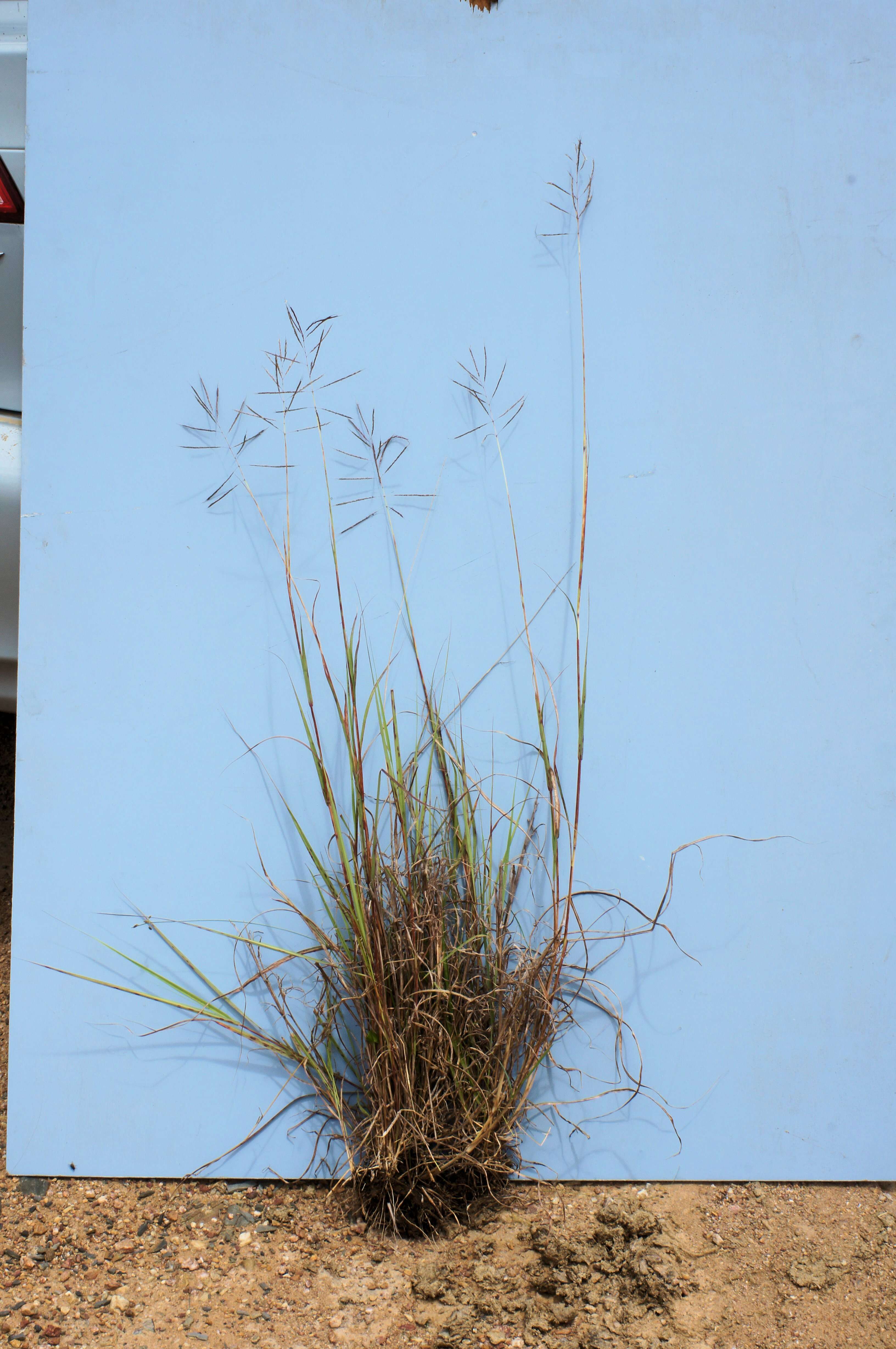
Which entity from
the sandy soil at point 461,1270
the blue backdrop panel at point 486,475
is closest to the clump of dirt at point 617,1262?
the sandy soil at point 461,1270

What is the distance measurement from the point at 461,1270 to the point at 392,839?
742 mm

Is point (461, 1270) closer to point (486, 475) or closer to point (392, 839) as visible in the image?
point (392, 839)

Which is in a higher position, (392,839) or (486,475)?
(486,475)

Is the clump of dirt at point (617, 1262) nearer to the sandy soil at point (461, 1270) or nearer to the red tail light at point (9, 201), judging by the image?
the sandy soil at point (461, 1270)

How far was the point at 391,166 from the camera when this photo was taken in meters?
1.62

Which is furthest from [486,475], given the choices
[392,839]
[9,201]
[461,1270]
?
[461,1270]

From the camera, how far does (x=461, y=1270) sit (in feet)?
4.68

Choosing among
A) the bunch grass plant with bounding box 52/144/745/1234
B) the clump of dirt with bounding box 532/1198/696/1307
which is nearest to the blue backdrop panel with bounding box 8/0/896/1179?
the bunch grass plant with bounding box 52/144/745/1234

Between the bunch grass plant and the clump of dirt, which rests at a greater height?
the bunch grass plant

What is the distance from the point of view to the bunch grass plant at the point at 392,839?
→ 5.01 ft

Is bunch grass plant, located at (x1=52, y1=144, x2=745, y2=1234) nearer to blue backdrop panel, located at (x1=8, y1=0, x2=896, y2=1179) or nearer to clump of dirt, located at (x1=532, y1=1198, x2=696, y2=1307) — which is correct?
blue backdrop panel, located at (x1=8, y1=0, x2=896, y2=1179)

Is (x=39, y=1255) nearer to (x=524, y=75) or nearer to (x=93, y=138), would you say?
(x=93, y=138)

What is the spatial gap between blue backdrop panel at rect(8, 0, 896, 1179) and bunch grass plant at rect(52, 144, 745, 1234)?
4 cm

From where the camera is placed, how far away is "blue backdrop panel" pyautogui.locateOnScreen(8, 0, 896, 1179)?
1616mm
